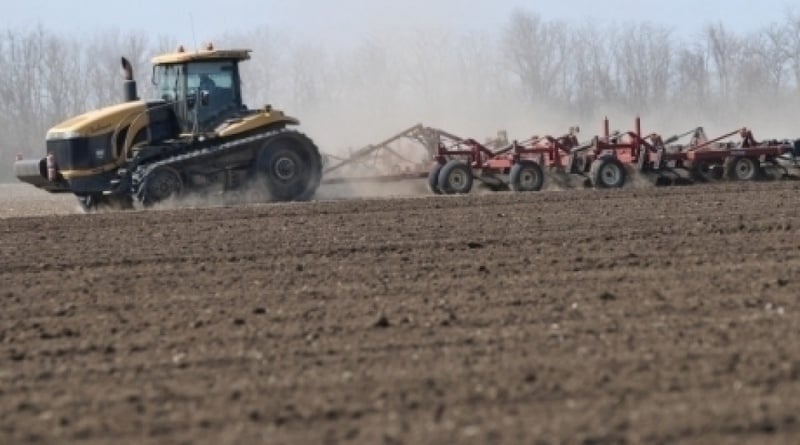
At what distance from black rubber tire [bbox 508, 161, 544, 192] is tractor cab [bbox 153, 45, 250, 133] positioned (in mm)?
4894

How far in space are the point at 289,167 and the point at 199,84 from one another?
1.97 m

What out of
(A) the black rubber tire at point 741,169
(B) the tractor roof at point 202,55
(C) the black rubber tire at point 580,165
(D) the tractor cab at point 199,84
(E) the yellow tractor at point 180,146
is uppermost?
(B) the tractor roof at point 202,55

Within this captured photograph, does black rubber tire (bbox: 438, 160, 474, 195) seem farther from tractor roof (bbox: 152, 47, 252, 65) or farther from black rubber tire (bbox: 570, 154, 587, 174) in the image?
tractor roof (bbox: 152, 47, 252, 65)

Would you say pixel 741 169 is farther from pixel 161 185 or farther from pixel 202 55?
pixel 161 185

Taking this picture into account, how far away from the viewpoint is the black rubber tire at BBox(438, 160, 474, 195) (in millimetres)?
24312

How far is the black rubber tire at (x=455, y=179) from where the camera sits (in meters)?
24.3

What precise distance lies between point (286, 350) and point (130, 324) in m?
1.59

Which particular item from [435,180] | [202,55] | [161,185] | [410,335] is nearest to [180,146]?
[161,185]

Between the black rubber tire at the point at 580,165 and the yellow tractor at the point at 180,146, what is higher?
the yellow tractor at the point at 180,146

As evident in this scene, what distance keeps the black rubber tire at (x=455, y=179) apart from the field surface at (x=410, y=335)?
27.8 ft

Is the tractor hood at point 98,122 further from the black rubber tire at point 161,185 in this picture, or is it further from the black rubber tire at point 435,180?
the black rubber tire at point 435,180

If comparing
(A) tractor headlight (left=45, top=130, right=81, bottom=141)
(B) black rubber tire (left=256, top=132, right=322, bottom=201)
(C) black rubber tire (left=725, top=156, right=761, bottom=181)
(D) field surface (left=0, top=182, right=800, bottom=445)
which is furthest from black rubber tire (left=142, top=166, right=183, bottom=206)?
(C) black rubber tire (left=725, top=156, right=761, bottom=181)

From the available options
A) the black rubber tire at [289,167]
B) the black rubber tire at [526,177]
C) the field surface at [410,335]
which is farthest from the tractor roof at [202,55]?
the field surface at [410,335]

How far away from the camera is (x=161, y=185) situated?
2172 cm
